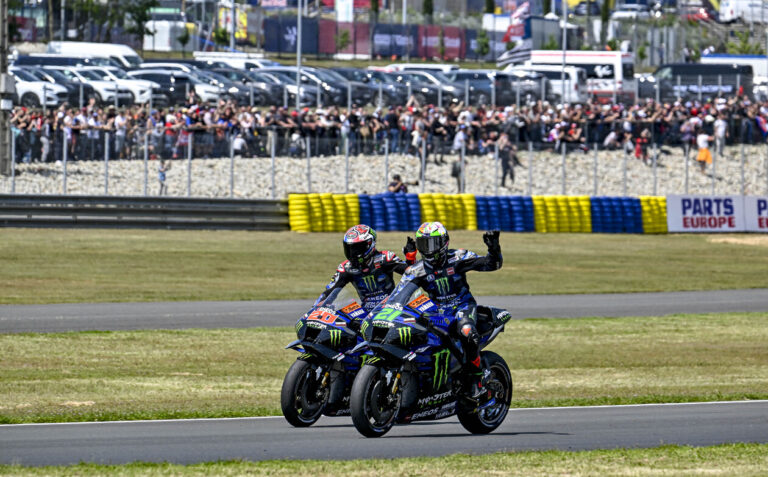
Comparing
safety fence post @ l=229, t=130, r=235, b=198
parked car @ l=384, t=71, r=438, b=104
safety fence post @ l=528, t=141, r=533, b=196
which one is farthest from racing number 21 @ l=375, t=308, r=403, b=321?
parked car @ l=384, t=71, r=438, b=104

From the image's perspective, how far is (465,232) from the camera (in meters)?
36.1

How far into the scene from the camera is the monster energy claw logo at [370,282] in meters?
11.3

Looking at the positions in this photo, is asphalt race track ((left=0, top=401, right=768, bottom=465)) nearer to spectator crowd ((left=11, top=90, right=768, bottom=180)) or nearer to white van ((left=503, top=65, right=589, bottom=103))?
spectator crowd ((left=11, top=90, right=768, bottom=180))

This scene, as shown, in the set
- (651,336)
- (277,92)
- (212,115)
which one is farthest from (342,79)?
(651,336)

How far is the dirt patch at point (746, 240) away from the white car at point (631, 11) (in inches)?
3154

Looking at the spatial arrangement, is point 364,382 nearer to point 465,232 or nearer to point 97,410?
point 97,410

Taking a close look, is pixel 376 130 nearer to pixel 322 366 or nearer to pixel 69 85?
pixel 69 85

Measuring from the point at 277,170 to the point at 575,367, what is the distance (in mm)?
20000

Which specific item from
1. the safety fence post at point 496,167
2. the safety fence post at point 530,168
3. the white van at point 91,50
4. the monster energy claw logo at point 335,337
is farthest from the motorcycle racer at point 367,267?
the white van at point 91,50

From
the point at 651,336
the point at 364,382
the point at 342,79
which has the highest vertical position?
the point at 342,79

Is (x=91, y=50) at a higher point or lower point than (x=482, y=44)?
lower

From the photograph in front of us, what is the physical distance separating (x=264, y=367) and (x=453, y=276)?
19.1ft

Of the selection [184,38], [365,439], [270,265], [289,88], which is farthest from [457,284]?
[184,38]

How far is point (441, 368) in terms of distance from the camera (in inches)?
407
